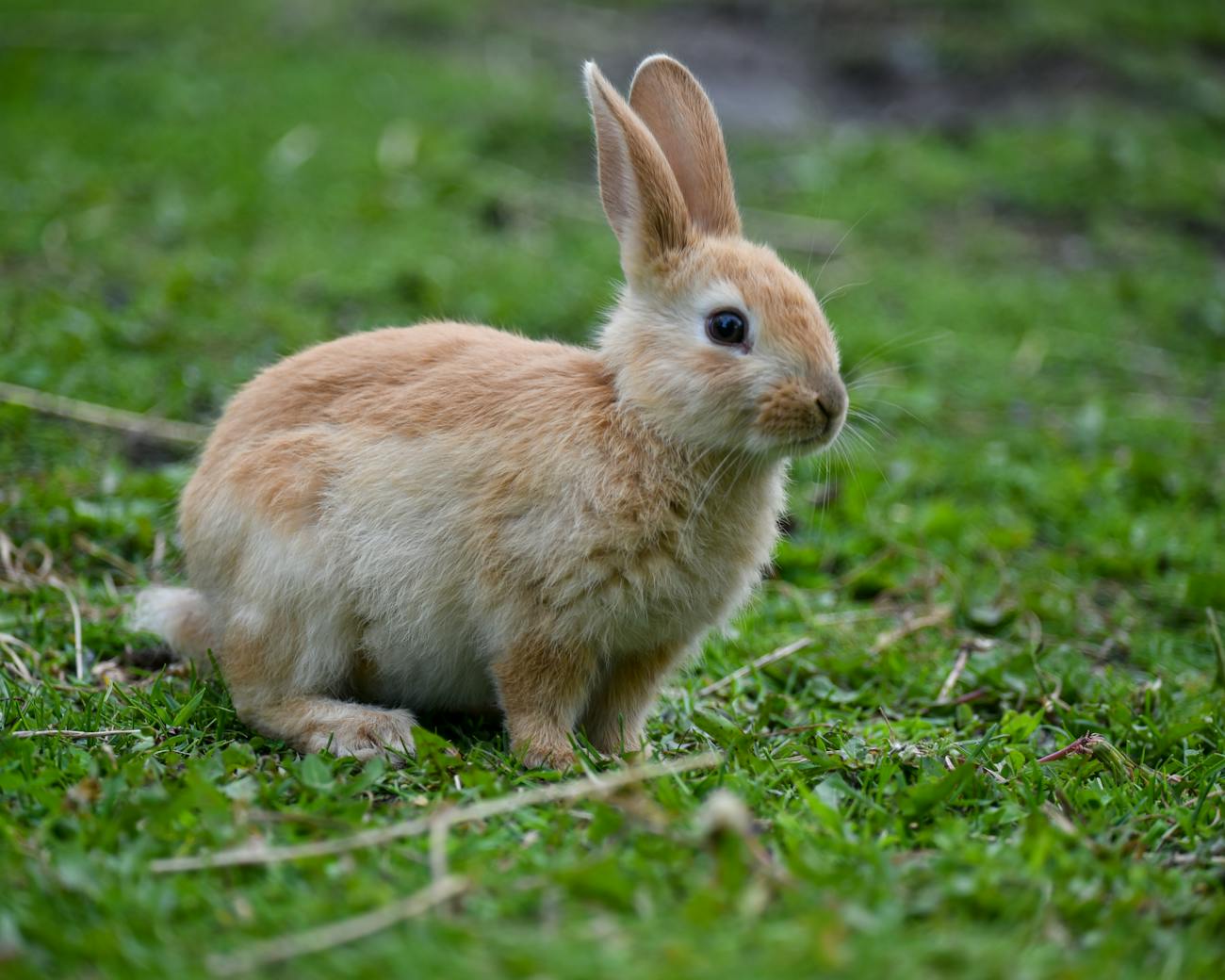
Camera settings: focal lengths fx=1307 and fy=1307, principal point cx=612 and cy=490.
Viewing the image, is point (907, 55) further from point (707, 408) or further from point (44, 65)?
point (707, 408)

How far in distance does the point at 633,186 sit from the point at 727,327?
1.51ft

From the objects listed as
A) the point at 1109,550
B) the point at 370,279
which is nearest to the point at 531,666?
the point at 1109,550

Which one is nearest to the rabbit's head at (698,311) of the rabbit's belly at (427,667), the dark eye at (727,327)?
the dark eye at (727,327)

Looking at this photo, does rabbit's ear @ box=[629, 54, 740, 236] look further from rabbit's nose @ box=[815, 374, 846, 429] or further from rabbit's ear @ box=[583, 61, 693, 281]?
rabbit's nose @ box=[815, 374, 846, 429]

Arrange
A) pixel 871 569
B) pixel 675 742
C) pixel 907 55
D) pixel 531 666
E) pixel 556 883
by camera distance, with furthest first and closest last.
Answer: pixel 907 55 → pixel 871 569 → pixel 675 742 → pixel 531 666 → pixel 556 883

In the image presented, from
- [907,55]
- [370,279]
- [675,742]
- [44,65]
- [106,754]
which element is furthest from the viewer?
[907,55]

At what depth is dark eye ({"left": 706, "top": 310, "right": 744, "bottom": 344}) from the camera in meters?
3.30

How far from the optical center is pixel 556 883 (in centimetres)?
230

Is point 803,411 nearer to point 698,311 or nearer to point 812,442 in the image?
point 812,442

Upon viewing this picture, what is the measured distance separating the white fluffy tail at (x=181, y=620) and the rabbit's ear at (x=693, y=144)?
5.74ft

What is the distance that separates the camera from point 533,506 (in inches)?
125

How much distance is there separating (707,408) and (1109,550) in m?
2.48

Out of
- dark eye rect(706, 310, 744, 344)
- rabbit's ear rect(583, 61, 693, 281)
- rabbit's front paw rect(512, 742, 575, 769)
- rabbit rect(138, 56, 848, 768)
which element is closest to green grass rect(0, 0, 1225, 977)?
rabbit's front paw rect(512, 742, 575, 769)

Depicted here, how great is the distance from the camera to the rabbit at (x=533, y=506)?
10.5 feet
